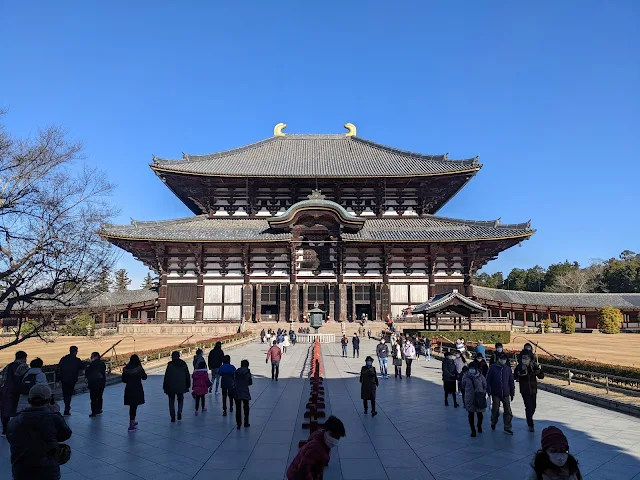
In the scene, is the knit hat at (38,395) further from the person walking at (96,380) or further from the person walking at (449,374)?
the person walking at (449,374)

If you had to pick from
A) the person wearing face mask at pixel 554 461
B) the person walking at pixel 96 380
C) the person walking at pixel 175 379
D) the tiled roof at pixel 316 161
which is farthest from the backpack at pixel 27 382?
the tiled roof at pixel 316 161

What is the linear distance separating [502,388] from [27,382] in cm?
959

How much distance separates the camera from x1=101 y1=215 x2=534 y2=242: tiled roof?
3806 centimetres

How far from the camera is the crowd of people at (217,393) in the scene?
377cm

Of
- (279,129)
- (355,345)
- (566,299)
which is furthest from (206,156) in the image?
(566,299)

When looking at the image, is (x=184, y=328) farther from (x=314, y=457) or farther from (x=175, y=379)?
(x=314, y=457)

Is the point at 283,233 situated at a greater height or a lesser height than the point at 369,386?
greater

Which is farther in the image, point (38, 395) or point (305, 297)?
point (305, 297)

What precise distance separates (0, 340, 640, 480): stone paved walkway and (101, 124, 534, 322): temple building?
86.7 ft

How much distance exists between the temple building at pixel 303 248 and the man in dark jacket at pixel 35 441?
33.8 m

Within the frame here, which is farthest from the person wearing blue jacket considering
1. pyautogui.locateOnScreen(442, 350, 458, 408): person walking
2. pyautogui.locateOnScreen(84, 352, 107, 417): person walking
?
pyautogui.locateOnScreen(84, 352, 107, 417): person walking

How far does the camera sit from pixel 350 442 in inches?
339

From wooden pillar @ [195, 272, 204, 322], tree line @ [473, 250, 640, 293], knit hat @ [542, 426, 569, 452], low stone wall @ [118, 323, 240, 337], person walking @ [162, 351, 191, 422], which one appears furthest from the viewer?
tree line @ [473, 250, 640, 293]

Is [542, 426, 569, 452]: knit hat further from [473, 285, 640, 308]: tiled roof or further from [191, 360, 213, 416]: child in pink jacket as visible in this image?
[473, 285, 640, 308]: tiled roof
